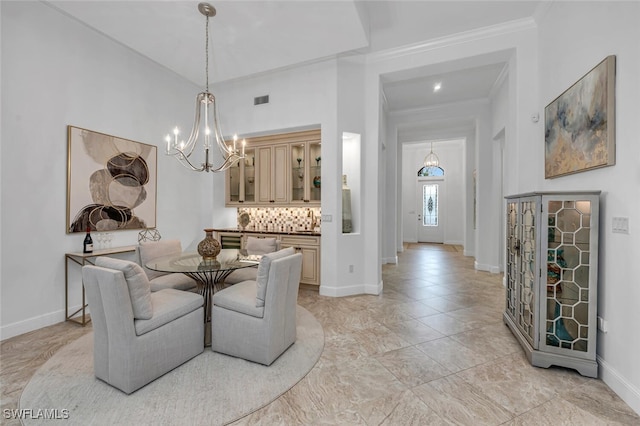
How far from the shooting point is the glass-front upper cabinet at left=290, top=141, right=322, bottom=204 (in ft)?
15.3

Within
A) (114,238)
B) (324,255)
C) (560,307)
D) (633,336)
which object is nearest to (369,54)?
(324,255)

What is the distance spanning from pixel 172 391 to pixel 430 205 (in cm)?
1017

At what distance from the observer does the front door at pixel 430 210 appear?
408 inches

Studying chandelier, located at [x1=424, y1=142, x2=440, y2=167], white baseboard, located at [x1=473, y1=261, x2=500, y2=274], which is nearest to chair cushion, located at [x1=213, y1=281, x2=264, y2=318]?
white baseboard, located at [x1=473, y1=261, x2=500, y2=274]

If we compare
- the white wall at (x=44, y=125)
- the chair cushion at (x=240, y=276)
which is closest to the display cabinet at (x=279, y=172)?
the chair cushion at (x=240, y=276)

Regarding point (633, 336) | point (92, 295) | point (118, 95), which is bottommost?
point (633, 336)

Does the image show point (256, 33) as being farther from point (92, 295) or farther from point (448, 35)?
point (92, 295)

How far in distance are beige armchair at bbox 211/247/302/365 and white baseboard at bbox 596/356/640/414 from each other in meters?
2.46

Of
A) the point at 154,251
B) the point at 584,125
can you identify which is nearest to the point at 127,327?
the point at 154,251

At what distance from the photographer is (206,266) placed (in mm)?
2555

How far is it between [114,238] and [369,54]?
445 cm

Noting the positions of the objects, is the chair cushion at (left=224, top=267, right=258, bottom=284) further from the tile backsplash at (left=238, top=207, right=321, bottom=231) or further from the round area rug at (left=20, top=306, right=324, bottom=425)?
the tile backsplash at (left=238, top=207, right=321, bottom=231)

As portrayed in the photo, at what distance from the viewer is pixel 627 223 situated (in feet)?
6.35

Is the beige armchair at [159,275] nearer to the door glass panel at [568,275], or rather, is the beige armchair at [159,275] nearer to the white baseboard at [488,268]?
the door glass panel at [568,275]
